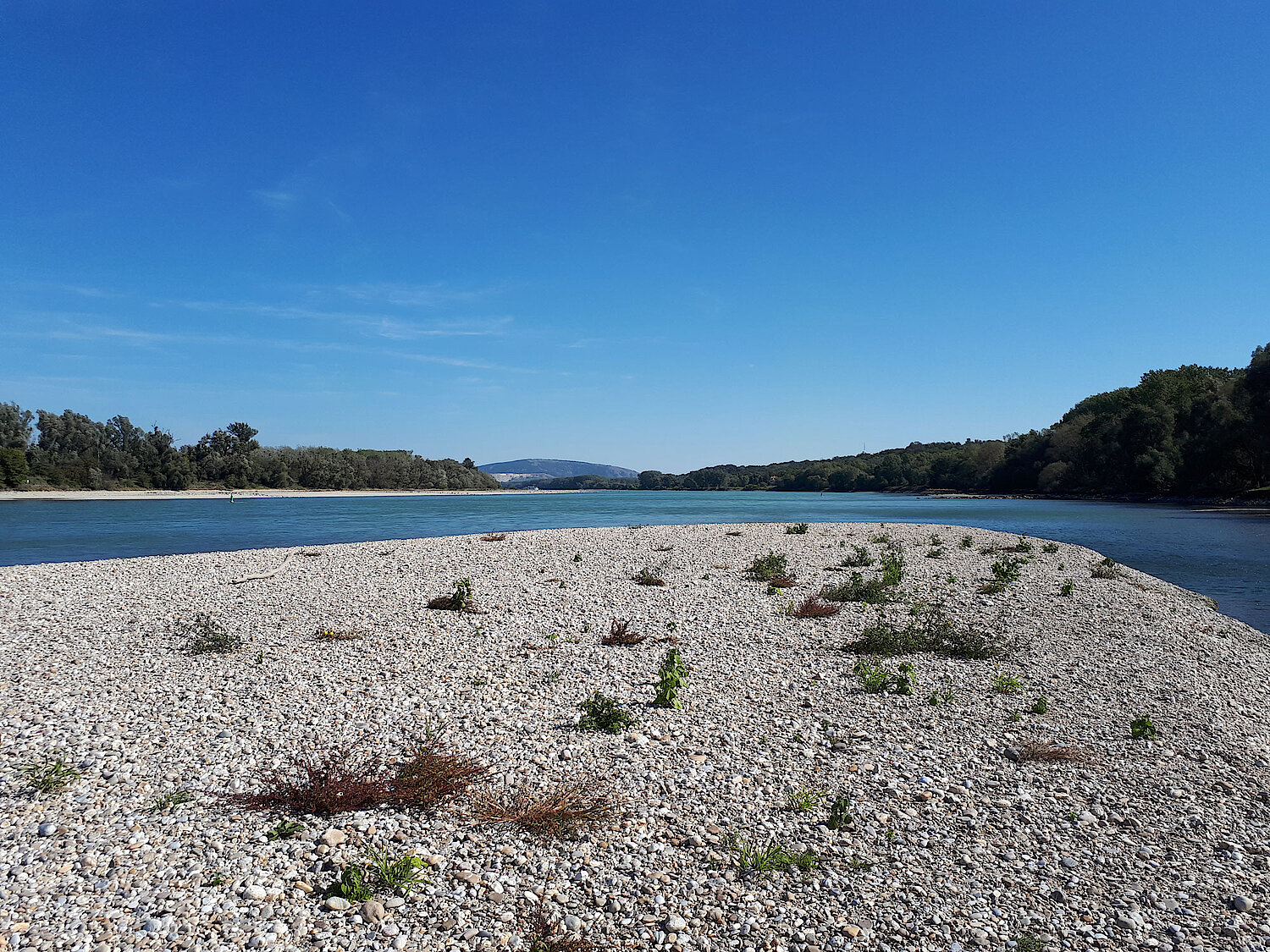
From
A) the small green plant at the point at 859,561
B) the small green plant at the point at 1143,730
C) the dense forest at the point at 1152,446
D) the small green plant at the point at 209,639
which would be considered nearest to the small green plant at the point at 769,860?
the small green plant at the point at 1143,730

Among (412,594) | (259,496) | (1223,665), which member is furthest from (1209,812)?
(259,496)

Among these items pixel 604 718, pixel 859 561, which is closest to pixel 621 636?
pixel 604 718

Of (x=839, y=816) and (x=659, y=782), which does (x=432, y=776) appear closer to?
(x=659, y=782)

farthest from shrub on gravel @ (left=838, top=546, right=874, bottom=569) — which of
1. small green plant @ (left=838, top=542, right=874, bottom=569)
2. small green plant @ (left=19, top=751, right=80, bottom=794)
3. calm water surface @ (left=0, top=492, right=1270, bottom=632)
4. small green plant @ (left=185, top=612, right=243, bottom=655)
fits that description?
small green plant @ (left=19, top=751, right=80, bottom=794)

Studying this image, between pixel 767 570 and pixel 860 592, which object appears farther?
pixel 767 570

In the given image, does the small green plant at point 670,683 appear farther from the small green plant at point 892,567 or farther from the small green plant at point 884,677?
the small green plant at point 892,567

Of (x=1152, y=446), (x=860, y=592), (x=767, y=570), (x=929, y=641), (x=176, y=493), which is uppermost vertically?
(x=1152, y=446)

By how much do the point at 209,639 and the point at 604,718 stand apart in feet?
24.5

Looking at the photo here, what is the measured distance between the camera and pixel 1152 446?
3600 inches

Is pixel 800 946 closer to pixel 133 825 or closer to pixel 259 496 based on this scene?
pixel 133 825

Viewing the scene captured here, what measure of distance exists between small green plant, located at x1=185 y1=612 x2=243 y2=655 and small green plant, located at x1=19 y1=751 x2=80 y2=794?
4.56 metres

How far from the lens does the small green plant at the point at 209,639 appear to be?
37.7ft

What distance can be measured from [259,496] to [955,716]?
13746 cm

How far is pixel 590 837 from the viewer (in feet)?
19.2
